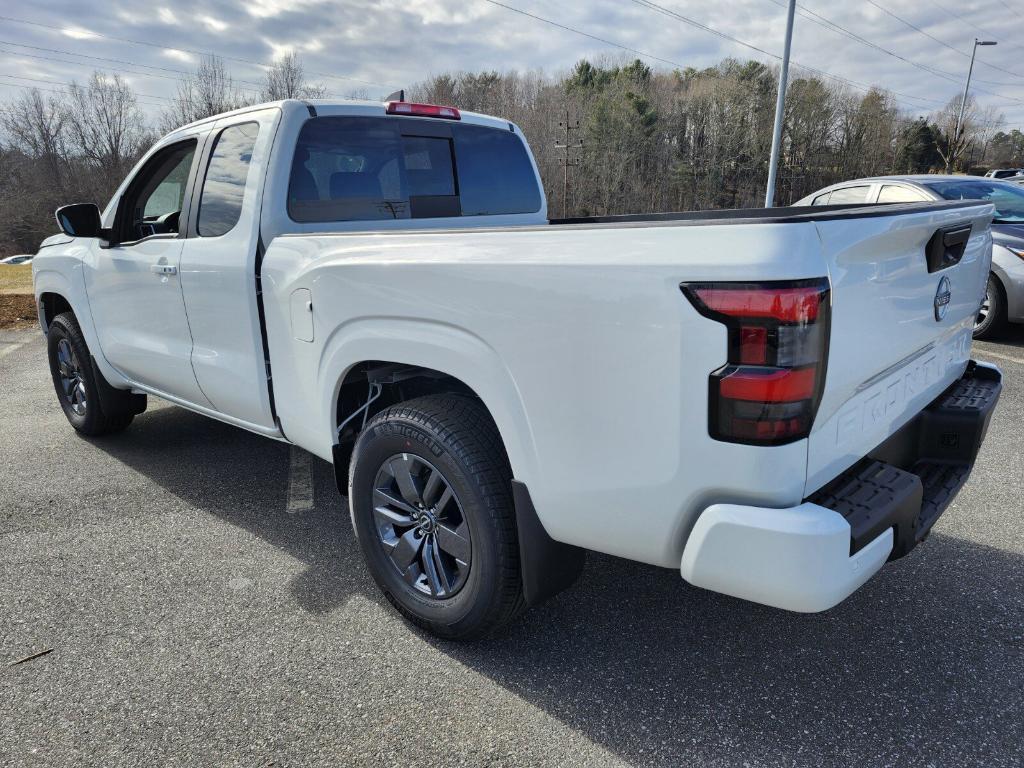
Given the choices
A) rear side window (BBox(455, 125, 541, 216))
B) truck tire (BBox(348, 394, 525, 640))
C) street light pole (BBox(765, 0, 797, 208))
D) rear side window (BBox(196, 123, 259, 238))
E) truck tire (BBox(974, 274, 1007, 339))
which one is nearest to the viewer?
truck tire (BBox(348, 394, 525, 640))

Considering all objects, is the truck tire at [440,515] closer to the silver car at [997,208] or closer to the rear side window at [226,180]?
the rear side window at [226,180]

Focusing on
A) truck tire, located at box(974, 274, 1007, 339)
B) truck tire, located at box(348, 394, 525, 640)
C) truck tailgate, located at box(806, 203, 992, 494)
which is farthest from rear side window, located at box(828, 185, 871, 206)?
truck tire, located at box(348, 394, 525, 640)

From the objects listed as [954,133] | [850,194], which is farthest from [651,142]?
[850,194]

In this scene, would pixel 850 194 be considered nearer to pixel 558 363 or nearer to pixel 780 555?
pixel 558 363

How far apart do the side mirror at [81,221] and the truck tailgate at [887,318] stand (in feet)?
12.7

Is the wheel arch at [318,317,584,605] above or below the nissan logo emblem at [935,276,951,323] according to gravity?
below

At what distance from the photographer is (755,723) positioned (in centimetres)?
211

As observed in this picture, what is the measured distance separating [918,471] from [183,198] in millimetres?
3513

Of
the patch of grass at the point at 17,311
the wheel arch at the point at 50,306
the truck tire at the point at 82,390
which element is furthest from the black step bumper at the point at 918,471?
the patch of grass at the point at 17,311

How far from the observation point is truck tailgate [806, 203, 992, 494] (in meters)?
1.72

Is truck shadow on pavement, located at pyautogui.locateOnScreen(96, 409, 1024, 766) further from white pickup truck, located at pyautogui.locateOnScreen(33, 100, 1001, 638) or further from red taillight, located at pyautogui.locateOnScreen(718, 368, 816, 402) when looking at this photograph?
red taillight, located at pyautogui.locateOnScreen(718, 368, 816, 402)

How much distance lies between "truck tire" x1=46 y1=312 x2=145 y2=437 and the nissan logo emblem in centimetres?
463

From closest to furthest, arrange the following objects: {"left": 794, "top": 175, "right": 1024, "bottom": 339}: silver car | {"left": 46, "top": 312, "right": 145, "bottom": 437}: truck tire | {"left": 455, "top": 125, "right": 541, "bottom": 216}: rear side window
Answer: {"left": 455, "top": 125, "right": 541, "bottom": 216}: rear side window, {"left": 46, "top": 312, "right": 145, "bottom": 437}: truck tire, {"left": 794, "top": 175, "right": 1024, "bottom": 339}: silver car

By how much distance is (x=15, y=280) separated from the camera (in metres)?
14.2
